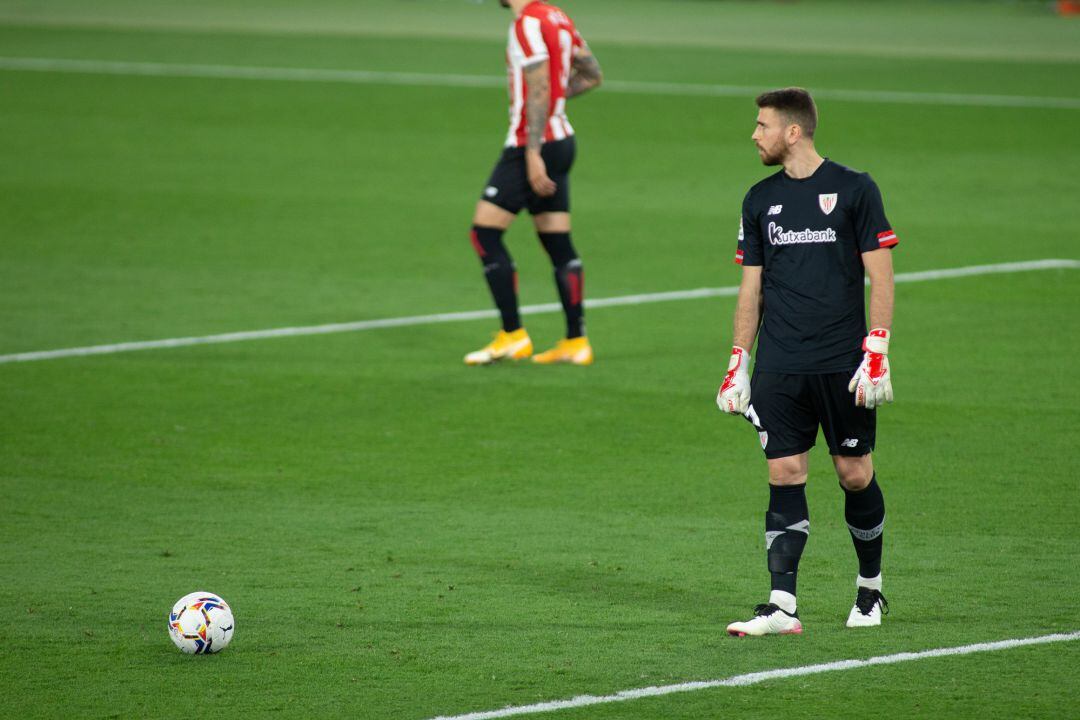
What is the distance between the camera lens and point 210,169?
20.5 metres

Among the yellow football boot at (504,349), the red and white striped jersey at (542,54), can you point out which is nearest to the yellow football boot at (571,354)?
the yellow football boot at (504,349)

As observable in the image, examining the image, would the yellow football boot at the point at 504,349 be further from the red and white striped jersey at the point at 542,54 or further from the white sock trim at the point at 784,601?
the white sock trim at the point at 784,601

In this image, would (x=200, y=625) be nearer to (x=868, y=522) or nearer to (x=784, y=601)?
(x=784, y=601)

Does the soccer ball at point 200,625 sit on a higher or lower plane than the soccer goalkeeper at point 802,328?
lower

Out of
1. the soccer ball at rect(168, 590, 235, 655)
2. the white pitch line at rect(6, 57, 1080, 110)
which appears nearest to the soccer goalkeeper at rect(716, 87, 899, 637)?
the soccer ball at rect(168, 590, 235, 655)

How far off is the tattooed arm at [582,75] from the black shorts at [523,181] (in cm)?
34

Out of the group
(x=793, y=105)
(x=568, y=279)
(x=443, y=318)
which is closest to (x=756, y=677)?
(x=793, y=105)

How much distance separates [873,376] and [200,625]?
251 centimetres

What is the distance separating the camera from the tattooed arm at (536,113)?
11.1 meters

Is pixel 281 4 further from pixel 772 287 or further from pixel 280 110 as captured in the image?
pixel 772 287

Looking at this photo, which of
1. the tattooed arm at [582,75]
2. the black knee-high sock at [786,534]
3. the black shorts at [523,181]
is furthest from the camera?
the tattooed arm at [582,75]

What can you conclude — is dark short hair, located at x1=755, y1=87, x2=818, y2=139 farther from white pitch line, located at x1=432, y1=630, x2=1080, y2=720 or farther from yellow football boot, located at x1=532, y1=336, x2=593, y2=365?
yellow football boot, located at x1=532, y1=336, x2=593, y2=365

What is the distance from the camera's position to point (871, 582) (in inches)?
258

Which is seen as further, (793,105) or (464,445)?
(464,445)
